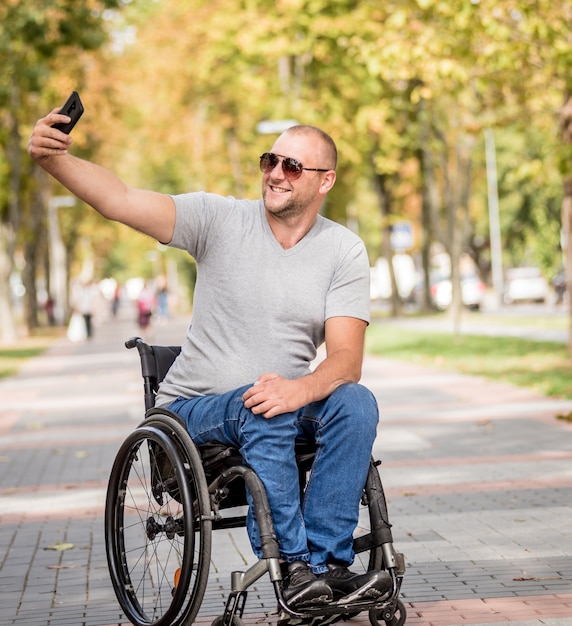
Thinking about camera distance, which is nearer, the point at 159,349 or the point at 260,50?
the point at 159,349

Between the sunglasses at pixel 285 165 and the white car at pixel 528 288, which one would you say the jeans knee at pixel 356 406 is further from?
the white car at pixel 528 288

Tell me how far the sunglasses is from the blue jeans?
736mm

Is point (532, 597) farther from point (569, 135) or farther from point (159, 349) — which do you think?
point (569, 135)

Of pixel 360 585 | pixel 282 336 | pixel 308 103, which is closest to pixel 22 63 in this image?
pixel 308 103

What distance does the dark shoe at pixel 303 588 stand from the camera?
158 inches

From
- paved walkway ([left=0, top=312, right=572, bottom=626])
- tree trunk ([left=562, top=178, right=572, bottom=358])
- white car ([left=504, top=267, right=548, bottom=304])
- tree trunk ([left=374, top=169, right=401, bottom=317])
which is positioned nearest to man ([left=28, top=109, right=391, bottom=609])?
paved walkway ([left=0, top=312, right=572, bottom=626])

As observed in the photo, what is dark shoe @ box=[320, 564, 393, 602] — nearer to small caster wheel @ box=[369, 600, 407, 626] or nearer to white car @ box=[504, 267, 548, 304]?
small caster wheel @ box=[369, 600, 407, 626]

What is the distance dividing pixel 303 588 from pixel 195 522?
15.9 inches

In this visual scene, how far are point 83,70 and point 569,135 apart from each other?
22670mm

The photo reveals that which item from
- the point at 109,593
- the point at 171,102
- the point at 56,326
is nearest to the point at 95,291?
the point at 171,102

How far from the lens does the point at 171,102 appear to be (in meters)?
41.6

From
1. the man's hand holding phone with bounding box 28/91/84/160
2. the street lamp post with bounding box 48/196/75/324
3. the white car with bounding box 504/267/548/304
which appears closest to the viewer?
the man's hand holding phone with bounding box 28/91/84/160

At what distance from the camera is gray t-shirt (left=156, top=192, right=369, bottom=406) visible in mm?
4320

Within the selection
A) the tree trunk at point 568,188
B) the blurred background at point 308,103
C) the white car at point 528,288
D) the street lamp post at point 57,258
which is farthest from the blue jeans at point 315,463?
the white car at point 528,288
